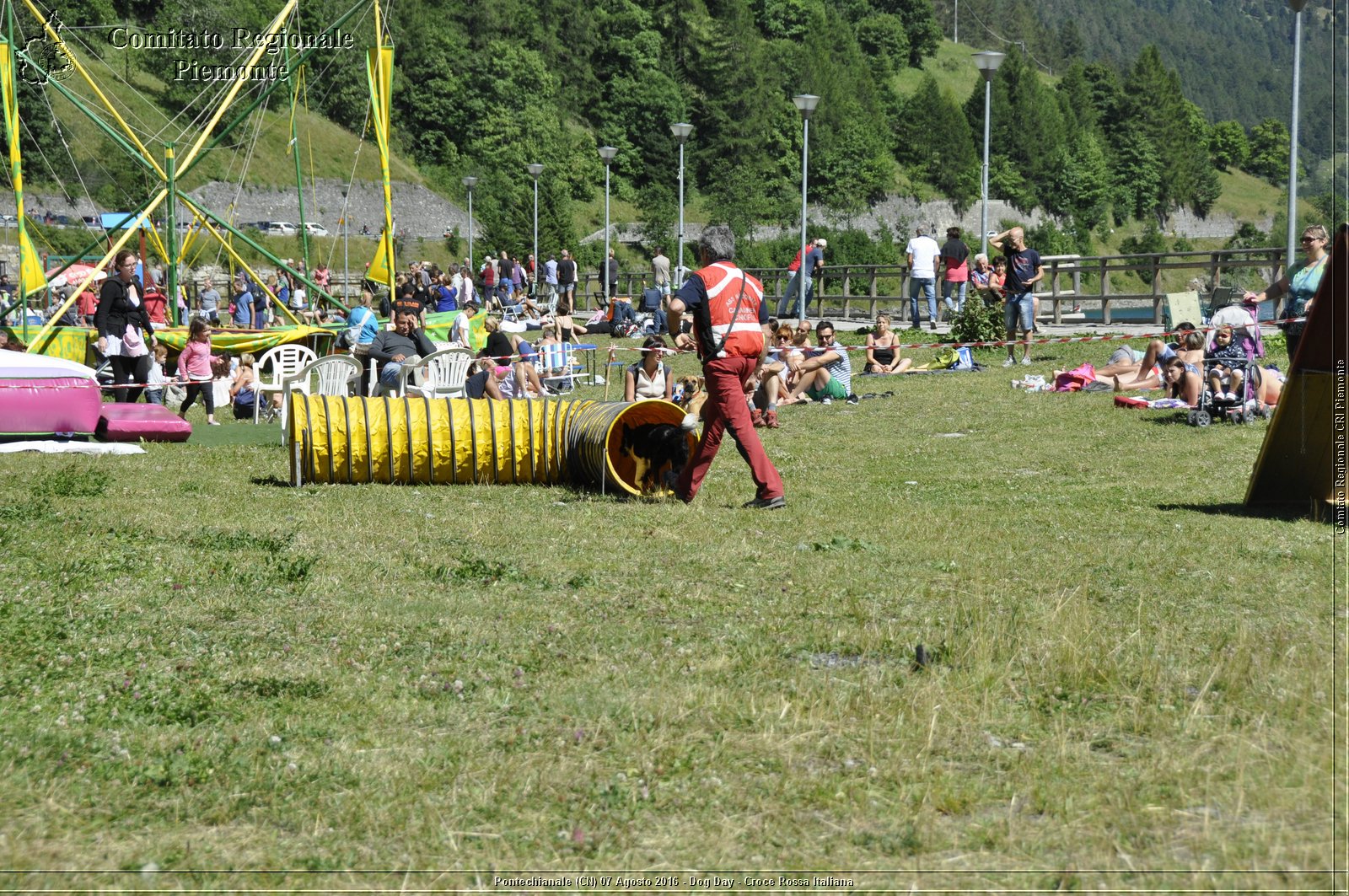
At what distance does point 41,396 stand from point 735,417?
24.7 feet

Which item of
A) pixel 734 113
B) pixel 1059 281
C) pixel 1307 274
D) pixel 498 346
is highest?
pixel 734 113

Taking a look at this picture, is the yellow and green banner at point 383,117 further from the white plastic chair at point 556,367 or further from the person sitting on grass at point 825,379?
the person sitting on grass at point 825,379

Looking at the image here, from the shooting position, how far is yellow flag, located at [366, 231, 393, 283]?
23016 mm

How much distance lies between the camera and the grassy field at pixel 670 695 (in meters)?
4.20

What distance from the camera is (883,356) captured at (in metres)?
21.7

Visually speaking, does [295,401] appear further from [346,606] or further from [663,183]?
[663,183]

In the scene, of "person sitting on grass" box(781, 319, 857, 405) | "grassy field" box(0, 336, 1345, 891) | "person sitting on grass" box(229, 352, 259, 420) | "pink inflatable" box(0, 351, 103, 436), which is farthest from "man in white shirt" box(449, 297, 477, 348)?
"grassy field" box(0, 336, 1345, 891)

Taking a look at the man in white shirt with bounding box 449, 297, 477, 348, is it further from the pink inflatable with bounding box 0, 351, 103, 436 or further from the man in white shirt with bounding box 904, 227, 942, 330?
the pink inflatable with bounding box 0, 351, 103, 436

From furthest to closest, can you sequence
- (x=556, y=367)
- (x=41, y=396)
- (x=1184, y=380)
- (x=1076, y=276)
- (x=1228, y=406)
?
(x=1076, y=276) → (x=556, y=367) → (x=1184, y=380) → (x=1228, y=406) → (x=41, y=396)

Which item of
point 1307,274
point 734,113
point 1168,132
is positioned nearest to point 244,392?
point 1307,274

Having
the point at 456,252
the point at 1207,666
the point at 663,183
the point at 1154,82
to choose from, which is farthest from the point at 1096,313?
the point at 1154,82

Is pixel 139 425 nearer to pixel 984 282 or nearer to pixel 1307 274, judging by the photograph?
pixel 1307 274

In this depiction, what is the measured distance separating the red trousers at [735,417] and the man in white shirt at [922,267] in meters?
16.4

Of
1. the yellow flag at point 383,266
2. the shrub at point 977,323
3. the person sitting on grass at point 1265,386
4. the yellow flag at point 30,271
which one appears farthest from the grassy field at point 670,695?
the yellow flag at point 30,271
